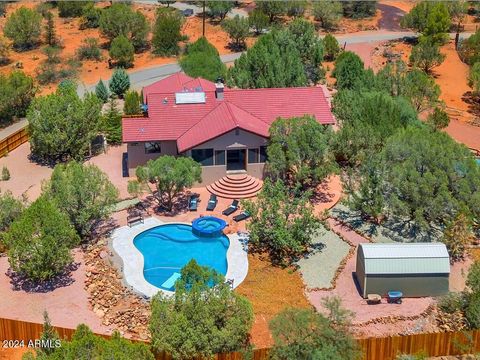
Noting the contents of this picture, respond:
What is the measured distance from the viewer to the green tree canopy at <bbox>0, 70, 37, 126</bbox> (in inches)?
2018

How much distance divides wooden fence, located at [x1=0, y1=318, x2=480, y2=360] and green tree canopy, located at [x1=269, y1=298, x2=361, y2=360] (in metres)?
1.19

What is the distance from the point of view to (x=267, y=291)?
31703 millimetres

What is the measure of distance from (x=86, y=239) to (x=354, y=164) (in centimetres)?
1737

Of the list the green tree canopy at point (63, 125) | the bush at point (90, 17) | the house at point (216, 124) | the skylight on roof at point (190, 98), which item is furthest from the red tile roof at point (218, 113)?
the bush at point (90, 17)

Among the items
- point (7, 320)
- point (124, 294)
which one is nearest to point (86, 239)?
point (124, 294)

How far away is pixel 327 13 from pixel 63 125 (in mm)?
43562

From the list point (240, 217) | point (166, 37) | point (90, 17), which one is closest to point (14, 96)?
point (166, 37)

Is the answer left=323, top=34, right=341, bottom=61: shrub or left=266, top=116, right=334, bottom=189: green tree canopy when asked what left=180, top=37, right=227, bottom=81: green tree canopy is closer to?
left=266, top=116, right=334, bottom=189: green tree canopy

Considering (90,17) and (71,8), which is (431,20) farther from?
(71,8)

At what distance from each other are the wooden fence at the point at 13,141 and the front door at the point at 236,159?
16.7 m

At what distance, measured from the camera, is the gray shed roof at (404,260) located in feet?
100

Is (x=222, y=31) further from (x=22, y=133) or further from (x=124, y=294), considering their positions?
(x=124, y=294)

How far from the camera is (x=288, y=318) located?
25344mm

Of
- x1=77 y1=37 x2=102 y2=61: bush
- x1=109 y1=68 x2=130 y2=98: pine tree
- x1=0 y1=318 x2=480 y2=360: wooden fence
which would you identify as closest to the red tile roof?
x1=109 y1=68 x2=130 y2=98: pine tree
